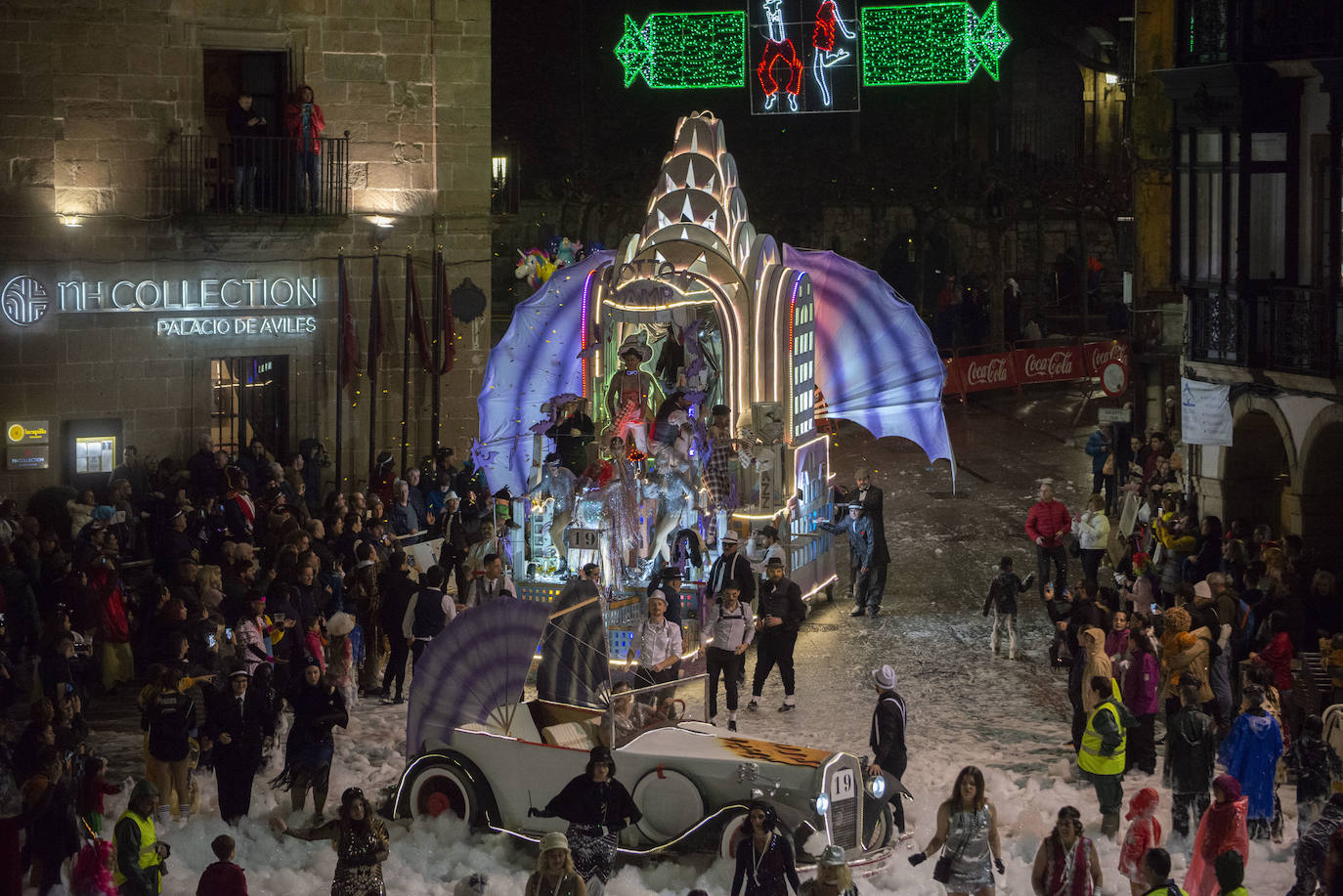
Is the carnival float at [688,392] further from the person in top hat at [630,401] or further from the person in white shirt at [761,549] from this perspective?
the person in white shirt at [761,549]

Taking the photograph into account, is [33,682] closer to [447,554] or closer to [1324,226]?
[447,554]

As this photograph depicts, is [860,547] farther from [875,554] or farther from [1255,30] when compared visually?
[1255,30]

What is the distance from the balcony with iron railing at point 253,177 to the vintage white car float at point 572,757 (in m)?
12.4

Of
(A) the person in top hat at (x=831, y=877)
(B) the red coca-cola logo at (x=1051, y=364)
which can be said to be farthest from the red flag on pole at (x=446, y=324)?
(A) the person in top hat at (x=831, y=877)

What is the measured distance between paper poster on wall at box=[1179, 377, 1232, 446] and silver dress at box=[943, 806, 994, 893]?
10.3 metres

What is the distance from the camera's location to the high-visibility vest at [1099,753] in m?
12.8

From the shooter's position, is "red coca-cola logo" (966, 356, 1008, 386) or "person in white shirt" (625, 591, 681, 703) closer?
"person in white shirt" (625, 591, 681, 703)

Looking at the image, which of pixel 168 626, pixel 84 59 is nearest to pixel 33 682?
pixel 168 626

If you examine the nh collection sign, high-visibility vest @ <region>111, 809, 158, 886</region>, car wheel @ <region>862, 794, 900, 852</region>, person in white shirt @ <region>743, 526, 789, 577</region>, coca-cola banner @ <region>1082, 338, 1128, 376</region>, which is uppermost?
the nh collection sign

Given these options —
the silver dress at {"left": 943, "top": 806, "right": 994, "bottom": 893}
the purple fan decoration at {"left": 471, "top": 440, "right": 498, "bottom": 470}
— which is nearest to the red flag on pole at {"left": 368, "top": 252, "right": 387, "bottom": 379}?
the purple fan decoration at {"left": 471, "top": 440, "right": 498, "bottom": 470}

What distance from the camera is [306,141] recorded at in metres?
24.4

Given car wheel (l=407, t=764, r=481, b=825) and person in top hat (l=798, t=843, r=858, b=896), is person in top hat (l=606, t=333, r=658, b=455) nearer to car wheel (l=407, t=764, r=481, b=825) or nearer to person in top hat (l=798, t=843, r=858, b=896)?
car wheel (l=407, t=764, r=481, b=825)

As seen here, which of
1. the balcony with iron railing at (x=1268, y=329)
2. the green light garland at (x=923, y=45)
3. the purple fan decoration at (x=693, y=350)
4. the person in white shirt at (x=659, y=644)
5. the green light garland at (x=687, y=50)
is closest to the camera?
the person in white shirt at (x=659, y=644)

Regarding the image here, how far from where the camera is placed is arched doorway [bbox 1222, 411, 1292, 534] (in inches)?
813
